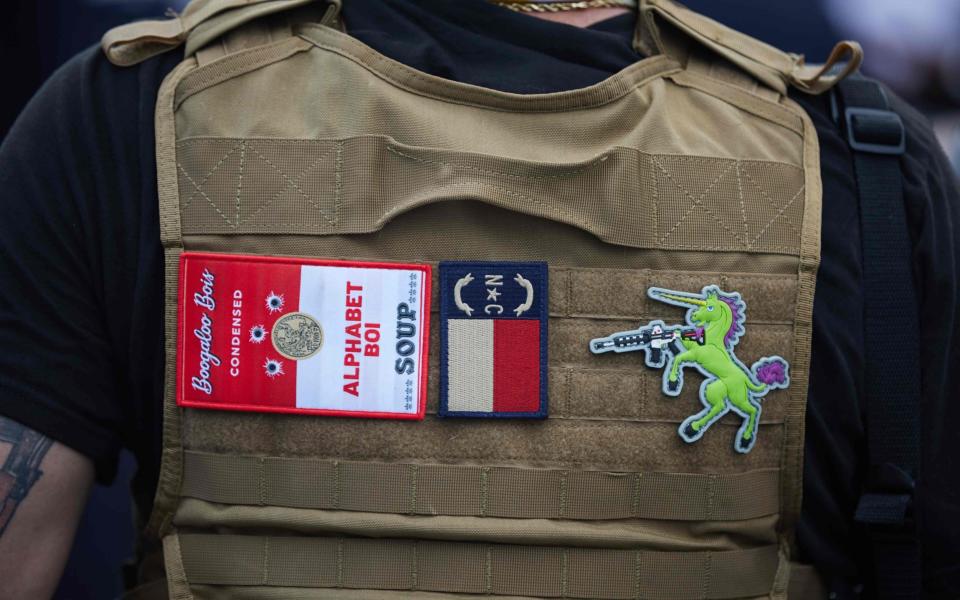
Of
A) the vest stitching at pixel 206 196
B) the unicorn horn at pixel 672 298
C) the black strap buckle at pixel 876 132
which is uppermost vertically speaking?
the black strap buckle at pixel 876 132

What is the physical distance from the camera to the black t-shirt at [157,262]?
43.6 inches

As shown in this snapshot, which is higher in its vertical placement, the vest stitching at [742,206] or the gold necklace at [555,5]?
the gold necklace at [555,5]

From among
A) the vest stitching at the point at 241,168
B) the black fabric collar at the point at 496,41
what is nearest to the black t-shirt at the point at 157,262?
the black fabric collar at the point at 496,41

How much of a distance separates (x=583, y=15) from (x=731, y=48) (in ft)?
0.70

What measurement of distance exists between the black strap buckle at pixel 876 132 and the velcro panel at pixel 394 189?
270mm

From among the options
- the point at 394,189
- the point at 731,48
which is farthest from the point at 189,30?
the point at 731,48

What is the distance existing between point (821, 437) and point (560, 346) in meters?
0.38

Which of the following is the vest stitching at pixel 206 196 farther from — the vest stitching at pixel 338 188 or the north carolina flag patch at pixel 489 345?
the north carolina flag patch at pixel 489 345

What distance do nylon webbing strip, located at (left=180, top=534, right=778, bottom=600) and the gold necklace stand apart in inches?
28.3

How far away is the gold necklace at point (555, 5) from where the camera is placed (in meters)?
1.28

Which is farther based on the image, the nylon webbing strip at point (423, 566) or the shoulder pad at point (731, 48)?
the shoulder pad at point (731, 48)

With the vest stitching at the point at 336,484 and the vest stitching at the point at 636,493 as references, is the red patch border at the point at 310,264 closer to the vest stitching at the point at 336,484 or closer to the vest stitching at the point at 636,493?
the vest stitching at the point at 336,484

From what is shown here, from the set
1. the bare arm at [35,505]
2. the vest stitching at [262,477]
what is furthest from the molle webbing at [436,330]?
the bare arm at [35,505]

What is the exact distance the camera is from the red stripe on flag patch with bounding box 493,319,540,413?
43.8 inches
